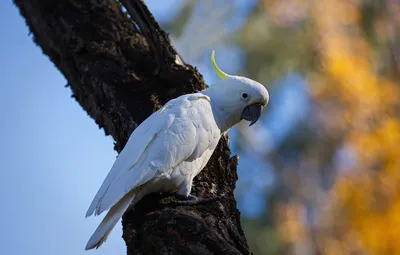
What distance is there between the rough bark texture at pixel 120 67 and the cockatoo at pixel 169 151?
4.4 inches

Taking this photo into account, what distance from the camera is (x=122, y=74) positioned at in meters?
2.93

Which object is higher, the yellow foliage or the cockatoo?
the yellow foliage

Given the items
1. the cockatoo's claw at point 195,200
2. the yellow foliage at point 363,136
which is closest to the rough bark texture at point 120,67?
the cockatoo's claw at point 195,200

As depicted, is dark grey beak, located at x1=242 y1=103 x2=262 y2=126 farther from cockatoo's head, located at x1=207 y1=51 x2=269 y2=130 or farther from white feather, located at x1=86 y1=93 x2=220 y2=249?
white feather, located at x1=86 y1=93 x2=220 y2=249

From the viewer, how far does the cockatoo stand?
2.11 metres

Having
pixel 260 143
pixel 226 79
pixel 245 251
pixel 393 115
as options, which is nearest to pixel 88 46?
pixel 226 79

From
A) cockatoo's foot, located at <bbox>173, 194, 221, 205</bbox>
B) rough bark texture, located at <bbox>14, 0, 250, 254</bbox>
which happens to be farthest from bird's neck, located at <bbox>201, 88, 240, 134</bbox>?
cockatoo's foot, located at <bbox>173, 194, 221, 205</bbox>

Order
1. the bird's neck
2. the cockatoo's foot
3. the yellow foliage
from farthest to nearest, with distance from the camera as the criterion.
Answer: the yellow foliage < the bird's neck < the cockatoo's foot

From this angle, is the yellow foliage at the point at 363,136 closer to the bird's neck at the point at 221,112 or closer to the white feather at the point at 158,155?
the bird's neck at the point at 221,112

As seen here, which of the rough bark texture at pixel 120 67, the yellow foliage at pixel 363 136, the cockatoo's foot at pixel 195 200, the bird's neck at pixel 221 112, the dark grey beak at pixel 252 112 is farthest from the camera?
the yellow foliage at pixel 363 136

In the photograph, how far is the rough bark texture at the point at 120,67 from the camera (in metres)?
2.61

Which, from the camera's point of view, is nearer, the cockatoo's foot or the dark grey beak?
the cockatoo's foot

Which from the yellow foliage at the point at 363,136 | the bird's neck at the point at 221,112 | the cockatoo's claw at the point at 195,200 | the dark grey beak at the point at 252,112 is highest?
the yellow foliage at the point at 363,136

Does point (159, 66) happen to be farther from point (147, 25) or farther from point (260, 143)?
point (260, 143)
